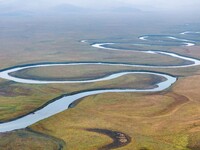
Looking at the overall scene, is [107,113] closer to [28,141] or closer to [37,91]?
[28,141]

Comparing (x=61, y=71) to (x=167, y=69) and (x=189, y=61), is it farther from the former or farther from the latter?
(x=189, y=61)

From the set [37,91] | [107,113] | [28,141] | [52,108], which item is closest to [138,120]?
[107,113]

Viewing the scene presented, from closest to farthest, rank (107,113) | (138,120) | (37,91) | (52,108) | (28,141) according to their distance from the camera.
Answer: (28,141), (138,120), (107,113), (52,108), (37,91)

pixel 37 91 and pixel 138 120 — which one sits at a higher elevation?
pixel 37 91

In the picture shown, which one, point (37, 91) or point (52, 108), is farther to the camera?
point (37, 91)

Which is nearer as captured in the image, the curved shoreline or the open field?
the open field

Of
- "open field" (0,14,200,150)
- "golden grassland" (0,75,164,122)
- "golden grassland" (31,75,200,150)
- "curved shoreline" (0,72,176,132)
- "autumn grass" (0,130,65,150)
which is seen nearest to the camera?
"autumn grass" (0,130,65,150)

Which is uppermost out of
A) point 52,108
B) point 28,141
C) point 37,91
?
point 37,91

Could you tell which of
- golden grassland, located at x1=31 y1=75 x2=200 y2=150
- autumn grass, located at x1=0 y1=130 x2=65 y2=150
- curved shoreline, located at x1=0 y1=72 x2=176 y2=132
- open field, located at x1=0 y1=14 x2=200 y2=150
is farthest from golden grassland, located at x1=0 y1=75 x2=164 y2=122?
autumn grass, located at x1=0 y1=130 x2=65 y2=150

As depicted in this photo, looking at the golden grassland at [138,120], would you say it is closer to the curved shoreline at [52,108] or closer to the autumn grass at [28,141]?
the autumn grass at [28,141]

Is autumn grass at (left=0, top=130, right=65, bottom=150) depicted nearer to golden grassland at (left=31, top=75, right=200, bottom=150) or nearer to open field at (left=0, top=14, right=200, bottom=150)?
open field at (left=0, top=14, right=200, bottom=150)
